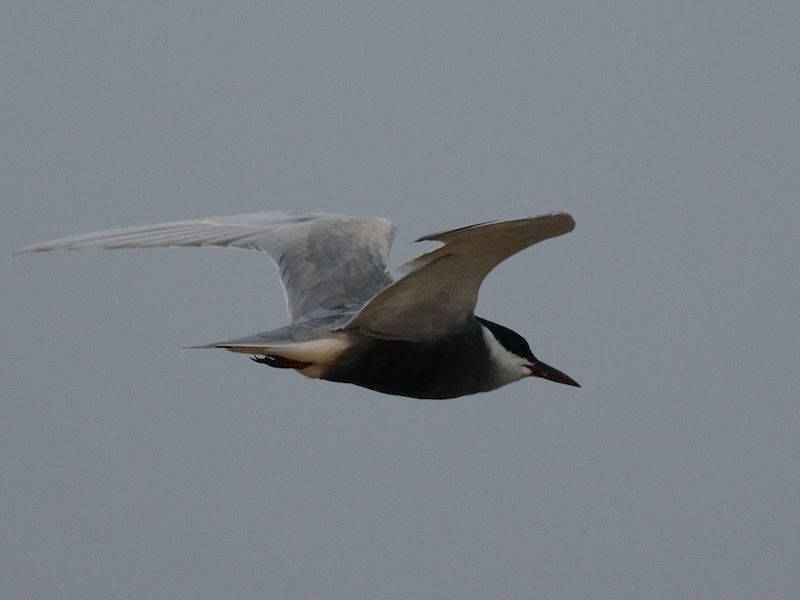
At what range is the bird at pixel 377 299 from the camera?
4.87m

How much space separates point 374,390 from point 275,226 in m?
1.39

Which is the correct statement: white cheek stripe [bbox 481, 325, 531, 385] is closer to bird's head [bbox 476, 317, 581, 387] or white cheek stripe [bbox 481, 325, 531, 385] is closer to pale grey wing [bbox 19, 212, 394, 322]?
bird's head [bbox 476, 317, 581, 387]

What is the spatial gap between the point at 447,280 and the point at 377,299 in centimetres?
27

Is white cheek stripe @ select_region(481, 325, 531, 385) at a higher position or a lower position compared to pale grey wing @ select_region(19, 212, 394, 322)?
lower

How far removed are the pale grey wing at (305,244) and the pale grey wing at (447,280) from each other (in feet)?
1.85

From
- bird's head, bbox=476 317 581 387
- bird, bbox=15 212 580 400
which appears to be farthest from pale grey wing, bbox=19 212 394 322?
bird's head, bbox=476 317 581 387

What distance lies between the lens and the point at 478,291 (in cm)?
528

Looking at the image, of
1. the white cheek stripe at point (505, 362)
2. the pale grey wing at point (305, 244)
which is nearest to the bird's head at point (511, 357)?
the white cheek stripe at point (505, 362)

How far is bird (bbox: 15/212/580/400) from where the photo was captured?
4867 millimetres

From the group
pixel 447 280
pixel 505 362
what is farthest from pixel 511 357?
pixel 447 280

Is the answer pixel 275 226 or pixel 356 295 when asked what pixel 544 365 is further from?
pixel 275 226

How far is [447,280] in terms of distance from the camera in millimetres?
5113

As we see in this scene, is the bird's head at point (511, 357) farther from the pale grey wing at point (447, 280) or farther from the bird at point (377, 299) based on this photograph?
the pale grey wing at point (447, 280)

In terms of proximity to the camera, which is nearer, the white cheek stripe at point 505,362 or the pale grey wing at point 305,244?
the white cheek stripe at point 505,362
